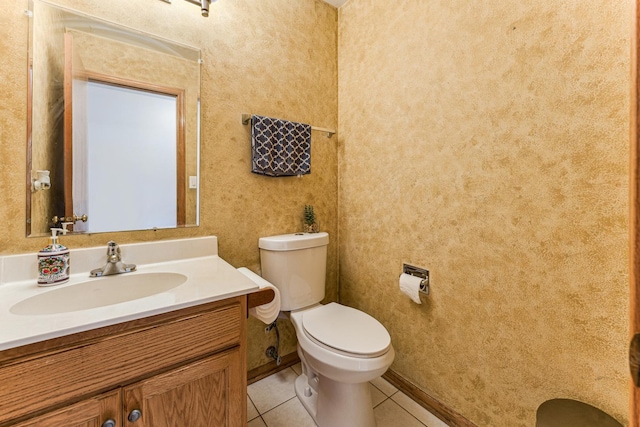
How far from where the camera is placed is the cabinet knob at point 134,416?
2.50ft

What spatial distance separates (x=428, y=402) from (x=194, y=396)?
3.81 feet

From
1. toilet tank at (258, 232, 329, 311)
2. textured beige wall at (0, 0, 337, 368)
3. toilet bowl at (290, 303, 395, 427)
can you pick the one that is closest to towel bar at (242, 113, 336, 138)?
textured beige wall at (0, 0, 337, 368)

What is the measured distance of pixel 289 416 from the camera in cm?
137

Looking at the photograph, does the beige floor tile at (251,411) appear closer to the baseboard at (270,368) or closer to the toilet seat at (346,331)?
the baseboard at (270,368)

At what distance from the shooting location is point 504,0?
3.56 feet

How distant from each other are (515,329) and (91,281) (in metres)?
1.66

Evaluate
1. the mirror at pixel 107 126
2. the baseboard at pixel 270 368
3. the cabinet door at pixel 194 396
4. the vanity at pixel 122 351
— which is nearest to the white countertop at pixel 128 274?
the vanity at pixel 122 351

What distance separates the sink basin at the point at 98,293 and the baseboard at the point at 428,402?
1.29 meters

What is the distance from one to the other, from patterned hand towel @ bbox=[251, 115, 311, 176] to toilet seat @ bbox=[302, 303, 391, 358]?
2.69 ft

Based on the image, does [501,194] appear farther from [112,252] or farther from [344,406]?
[112,252]

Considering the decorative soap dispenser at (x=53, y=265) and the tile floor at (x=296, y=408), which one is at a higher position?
the decorative soap dispenser at (x=53, y=265)

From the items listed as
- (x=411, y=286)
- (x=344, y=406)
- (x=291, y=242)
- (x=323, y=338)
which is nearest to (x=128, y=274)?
(x=291, y=242)

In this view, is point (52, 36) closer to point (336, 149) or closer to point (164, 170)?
point (164, 170)

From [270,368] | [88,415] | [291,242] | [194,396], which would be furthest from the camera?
[270,368]
